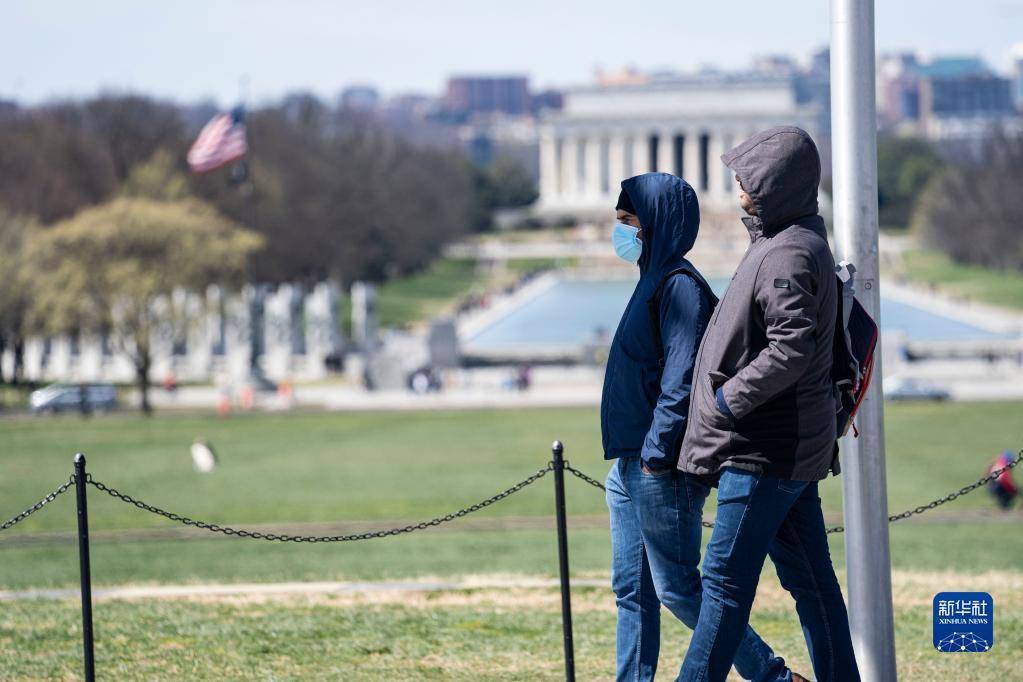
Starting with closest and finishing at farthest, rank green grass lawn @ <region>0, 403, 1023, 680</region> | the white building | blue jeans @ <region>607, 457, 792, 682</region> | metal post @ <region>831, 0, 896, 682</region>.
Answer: blue jeans @ <region>607, 457, 792, 682</region>
metal post @ <region>831, 0, 896, 682</region>
green grass lawn @ <region>0, 403, 1023, 680</region>
the white building

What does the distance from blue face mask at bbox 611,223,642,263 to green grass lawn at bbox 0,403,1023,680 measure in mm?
2431

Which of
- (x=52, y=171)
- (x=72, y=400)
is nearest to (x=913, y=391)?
(x=72, y=400)

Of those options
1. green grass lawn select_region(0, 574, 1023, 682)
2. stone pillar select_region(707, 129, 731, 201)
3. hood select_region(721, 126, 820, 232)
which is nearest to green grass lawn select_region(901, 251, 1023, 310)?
stone pillar select_region(707, 129, 731, 201)

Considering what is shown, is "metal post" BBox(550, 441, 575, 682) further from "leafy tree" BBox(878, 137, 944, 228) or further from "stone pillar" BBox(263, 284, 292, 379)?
"leafy tree" BBox(878, 137, 944, 228)

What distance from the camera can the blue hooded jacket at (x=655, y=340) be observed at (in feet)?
21.3

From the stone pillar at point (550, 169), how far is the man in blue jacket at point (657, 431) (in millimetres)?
140289

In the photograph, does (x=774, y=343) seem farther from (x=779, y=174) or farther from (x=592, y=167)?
(x=592, y=167)

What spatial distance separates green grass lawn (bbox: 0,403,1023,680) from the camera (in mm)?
8750

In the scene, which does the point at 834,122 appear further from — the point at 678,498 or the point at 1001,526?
the point at 1001,526

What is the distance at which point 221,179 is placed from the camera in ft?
236

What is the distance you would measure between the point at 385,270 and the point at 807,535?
3509 inches

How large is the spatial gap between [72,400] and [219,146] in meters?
9.69

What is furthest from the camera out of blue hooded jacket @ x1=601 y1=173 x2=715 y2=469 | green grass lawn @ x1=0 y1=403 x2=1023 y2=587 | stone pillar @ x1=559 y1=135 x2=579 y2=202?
stone pillar @ x1=559 y1=135 x2=579 y2=202

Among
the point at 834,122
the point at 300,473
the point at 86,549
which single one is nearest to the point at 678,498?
the point at 834,122
